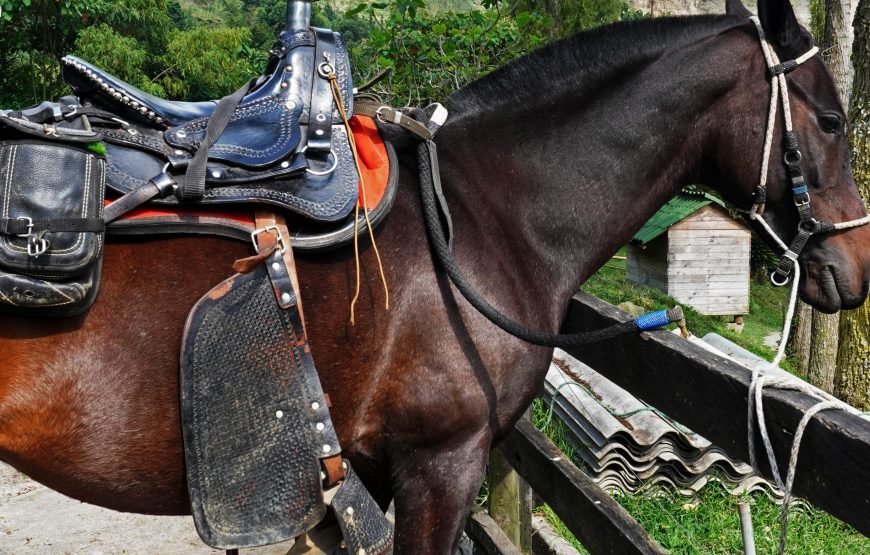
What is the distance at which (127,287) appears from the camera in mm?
1715

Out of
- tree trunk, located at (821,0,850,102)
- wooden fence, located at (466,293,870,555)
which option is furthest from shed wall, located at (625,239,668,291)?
wooden fence, located at (466,293,870,555)

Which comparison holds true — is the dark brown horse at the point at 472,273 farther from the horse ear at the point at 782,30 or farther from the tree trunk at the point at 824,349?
the tree trunk at the point at 824,349

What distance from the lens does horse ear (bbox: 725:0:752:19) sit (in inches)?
86.7

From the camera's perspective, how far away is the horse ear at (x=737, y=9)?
2203 mm

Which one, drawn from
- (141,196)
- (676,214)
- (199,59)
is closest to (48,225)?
(141,196)

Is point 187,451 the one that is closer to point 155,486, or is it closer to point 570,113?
point 155,486

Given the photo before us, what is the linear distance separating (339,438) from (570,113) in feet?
3.78

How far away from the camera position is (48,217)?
161 centimetres

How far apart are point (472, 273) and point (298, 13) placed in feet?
3.10

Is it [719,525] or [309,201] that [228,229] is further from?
[719,525]

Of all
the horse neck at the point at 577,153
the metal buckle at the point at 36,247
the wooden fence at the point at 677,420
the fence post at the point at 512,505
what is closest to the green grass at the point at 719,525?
the fence post at the point at 512,505

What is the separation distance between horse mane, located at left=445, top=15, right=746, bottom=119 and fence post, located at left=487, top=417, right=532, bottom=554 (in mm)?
1740

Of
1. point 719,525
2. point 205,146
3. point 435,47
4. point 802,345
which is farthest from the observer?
point 802,345

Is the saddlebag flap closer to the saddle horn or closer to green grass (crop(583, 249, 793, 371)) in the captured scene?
the saddle horn
